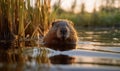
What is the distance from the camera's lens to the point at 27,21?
309 inches

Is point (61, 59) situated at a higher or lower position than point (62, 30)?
lower

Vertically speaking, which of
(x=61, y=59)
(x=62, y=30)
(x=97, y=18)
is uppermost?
(x=62, y=30)

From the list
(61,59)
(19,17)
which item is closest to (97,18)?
(19,17)

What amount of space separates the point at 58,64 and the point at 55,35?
2631 millimetres

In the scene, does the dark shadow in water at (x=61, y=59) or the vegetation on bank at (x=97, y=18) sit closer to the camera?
the dark shadow in water at (x=61, y=59)

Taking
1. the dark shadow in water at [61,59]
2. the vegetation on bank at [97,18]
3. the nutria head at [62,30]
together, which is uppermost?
the nutria head at [62,30]

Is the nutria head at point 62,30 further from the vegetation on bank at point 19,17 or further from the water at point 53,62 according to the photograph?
the water at point 53,62

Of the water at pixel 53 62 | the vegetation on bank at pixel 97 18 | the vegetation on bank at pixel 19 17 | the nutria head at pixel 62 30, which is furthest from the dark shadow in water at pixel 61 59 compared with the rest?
the vegetation on bank at pixel 97 18

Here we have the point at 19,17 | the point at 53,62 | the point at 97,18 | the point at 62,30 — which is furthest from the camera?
the point at 97,18

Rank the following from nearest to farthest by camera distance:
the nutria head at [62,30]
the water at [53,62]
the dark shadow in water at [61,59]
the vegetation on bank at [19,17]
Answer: the water at [53,62]
the dark shadow in water at [61,59]
the nutria head at [62,30]
the vegetation on bank at [19,17]

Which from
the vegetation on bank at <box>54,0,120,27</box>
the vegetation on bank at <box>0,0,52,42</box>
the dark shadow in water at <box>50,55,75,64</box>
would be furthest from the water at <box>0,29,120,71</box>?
the vegetation on bank at <box>54,0,120,27</box>

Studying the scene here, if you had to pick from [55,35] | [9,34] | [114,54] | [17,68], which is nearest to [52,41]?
[55,35]

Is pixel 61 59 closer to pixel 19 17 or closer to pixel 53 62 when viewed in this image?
pixel 53 62

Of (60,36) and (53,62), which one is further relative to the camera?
(60,36)
